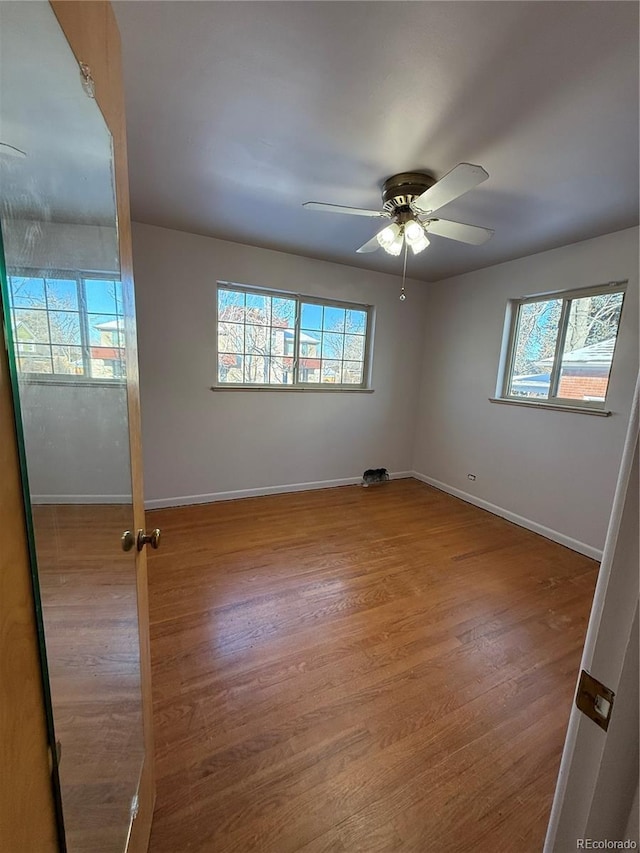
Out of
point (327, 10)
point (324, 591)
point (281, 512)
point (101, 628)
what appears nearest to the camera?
point (101, 628)

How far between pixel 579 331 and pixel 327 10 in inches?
113

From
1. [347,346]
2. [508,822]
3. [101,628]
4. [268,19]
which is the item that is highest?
[268,19]

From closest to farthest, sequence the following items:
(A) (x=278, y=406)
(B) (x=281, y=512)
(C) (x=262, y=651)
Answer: (C) (x=262, y=651) → (B) (x=281, y=512) → (A) (x=278, y=406)

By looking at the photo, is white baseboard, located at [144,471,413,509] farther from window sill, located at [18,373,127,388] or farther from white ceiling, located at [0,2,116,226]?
white ceiling, located at [0,2,116,226]

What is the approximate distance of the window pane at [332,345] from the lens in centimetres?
383

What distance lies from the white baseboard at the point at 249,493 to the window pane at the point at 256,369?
1153 millimetres

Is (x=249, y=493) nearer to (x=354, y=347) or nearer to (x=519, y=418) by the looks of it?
(x=354, y=347)

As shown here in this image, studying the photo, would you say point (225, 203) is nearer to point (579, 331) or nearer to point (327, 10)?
point (327, 10)

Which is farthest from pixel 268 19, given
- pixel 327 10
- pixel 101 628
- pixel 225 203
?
pixel 101 628

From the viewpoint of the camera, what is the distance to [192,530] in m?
2.87

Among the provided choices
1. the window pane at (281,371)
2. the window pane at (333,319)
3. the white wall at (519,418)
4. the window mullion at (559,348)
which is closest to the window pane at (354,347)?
the window pane at (333,319)

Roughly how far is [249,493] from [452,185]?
3095 millimetres

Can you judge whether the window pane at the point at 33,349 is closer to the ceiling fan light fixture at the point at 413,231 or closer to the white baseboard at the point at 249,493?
the ceiling fan light fixture at the point at 413,231

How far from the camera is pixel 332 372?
3926mm
